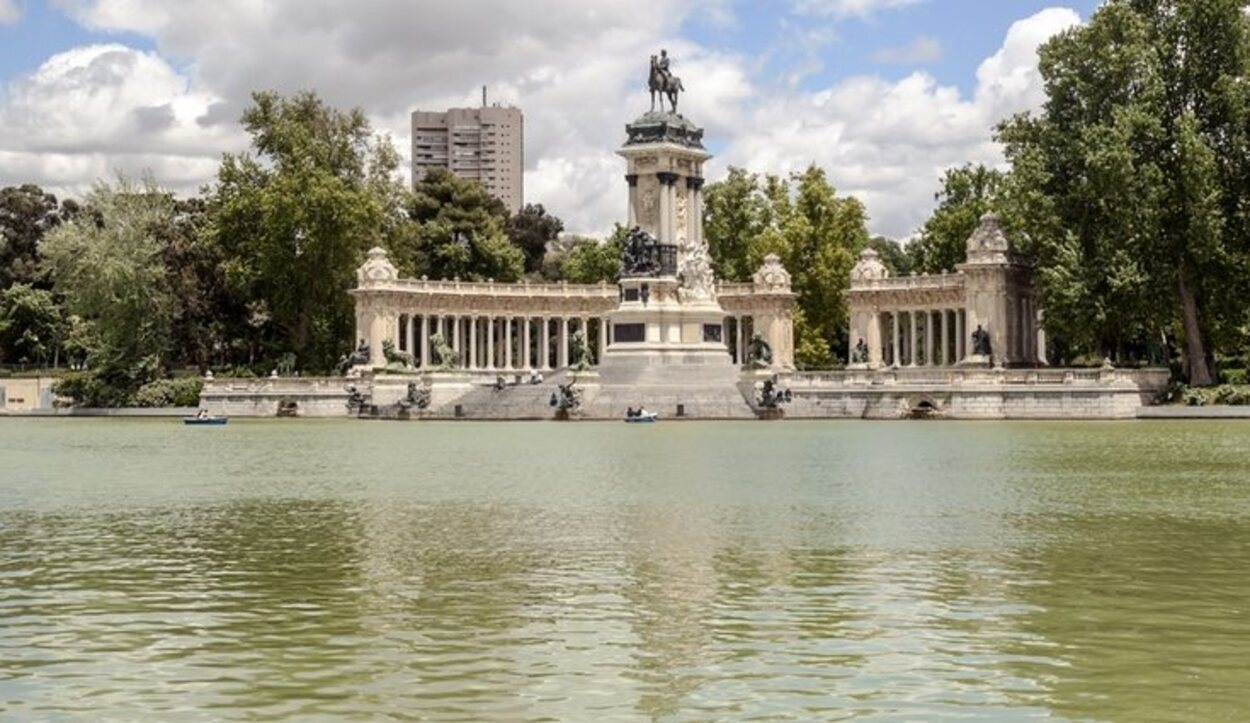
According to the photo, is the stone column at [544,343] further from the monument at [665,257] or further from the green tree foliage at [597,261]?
the monument at [665,257]

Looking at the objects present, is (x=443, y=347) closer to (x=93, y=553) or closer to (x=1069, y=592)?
(x=93, y=553)

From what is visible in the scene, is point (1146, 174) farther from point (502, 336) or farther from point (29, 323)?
point (29, 323)

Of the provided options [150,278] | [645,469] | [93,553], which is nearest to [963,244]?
[150,278]

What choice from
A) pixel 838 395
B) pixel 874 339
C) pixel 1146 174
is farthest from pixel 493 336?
pixel 1146 174

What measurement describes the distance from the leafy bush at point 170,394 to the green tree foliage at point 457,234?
87.5 ft

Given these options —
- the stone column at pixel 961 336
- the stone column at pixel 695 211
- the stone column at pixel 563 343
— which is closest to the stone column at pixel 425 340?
the stone column at pixel 563 343

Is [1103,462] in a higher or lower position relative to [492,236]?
lower

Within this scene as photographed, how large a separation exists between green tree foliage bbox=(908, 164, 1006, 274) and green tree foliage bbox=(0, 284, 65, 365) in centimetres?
5627

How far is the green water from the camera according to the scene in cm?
1043

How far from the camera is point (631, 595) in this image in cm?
1452

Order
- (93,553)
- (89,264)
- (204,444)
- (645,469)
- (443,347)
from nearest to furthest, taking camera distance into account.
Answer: (93,553) → (645,469) → (204,444) → (443,347) → (89,264)

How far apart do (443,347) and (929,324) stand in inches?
1110

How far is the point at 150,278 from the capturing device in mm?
81812

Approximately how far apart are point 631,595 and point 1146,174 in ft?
173
